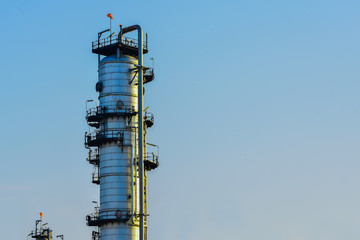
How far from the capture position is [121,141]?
3438 inches

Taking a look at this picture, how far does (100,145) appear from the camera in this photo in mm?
88438

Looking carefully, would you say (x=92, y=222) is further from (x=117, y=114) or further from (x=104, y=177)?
(x=117, y=114)

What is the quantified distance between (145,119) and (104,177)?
799cm

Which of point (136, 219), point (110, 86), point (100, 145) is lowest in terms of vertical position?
point (136, 219)

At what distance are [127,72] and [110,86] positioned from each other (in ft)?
8.01

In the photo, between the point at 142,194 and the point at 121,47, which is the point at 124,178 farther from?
the point at 121,47

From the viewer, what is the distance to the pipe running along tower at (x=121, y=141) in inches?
3369

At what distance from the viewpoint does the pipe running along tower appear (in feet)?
281

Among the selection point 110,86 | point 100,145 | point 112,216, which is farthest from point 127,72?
point 112,216

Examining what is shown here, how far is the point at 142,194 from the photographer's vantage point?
84.9 metres

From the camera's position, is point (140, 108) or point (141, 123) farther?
point (140, 108)

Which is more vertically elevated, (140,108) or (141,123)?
(140,108)

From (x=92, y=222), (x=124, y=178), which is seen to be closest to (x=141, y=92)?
(x=124, y=178)

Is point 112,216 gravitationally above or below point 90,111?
below
